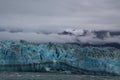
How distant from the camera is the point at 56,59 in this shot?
52031mm

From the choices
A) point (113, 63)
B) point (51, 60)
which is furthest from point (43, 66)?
point (113, 63)

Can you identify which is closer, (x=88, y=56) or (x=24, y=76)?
(x=24, y=76)

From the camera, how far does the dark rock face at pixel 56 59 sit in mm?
51562

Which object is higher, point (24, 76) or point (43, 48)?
point (43, 48)

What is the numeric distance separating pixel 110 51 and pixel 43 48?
8576mm

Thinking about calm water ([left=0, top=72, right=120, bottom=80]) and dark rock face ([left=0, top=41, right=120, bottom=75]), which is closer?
calm water ([left=0, top=72, right=120, bottom=80])

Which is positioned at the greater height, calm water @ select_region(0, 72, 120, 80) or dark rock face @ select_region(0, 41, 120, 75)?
dark rock face @ select_region(0, 41, 120, 75)

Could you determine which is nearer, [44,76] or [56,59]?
[44,76]

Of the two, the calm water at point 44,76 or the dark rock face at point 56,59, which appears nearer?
the calm water at point 44,76

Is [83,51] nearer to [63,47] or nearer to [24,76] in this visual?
[63,47]

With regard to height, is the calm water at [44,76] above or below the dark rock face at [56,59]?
below

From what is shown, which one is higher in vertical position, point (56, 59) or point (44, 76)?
point (56, 59)

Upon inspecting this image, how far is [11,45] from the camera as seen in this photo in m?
53.2

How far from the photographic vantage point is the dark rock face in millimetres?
51562
